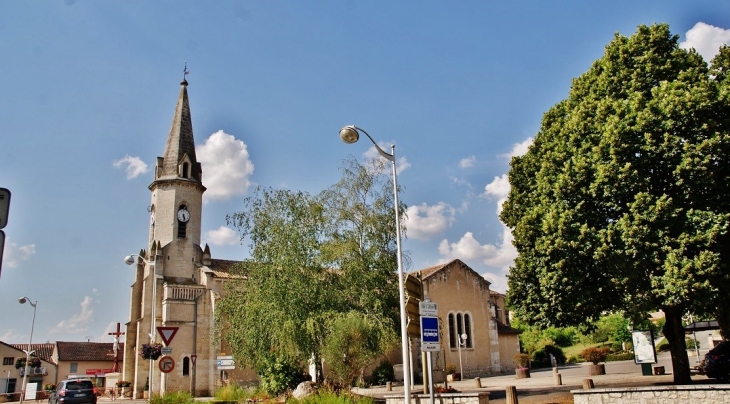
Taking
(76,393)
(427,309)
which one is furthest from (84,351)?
(427,309)

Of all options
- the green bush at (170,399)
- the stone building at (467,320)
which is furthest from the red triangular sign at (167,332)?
the stone building at (467,320)

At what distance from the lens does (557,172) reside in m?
19.8

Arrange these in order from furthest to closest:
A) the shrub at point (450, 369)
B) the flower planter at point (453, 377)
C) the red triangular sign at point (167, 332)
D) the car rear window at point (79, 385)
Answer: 1. the shrub at point (450, 369)
2. the flower planter at point (453, 377)
3. the car rear window at point (79, 385)
4. the red triangular sign at point (167, 332)

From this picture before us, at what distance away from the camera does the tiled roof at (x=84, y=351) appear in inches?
2776

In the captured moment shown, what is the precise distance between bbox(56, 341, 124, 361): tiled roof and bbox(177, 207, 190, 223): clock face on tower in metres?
33.0

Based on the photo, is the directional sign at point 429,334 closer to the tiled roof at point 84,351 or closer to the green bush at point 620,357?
the green bush at point 620,357

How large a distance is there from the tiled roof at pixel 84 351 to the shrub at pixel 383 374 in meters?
46.2

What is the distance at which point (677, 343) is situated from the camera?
1917cm

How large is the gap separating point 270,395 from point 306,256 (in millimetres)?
6783

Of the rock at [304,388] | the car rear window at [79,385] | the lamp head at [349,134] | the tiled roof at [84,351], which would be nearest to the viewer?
the lamp head at [349,134]

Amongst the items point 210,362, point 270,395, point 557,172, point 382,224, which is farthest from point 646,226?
point 210,362

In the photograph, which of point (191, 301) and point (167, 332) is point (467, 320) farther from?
point (167, 332)

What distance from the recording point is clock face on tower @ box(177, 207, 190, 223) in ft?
150

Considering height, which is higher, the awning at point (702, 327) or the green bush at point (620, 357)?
the awning at point (702, 327)
